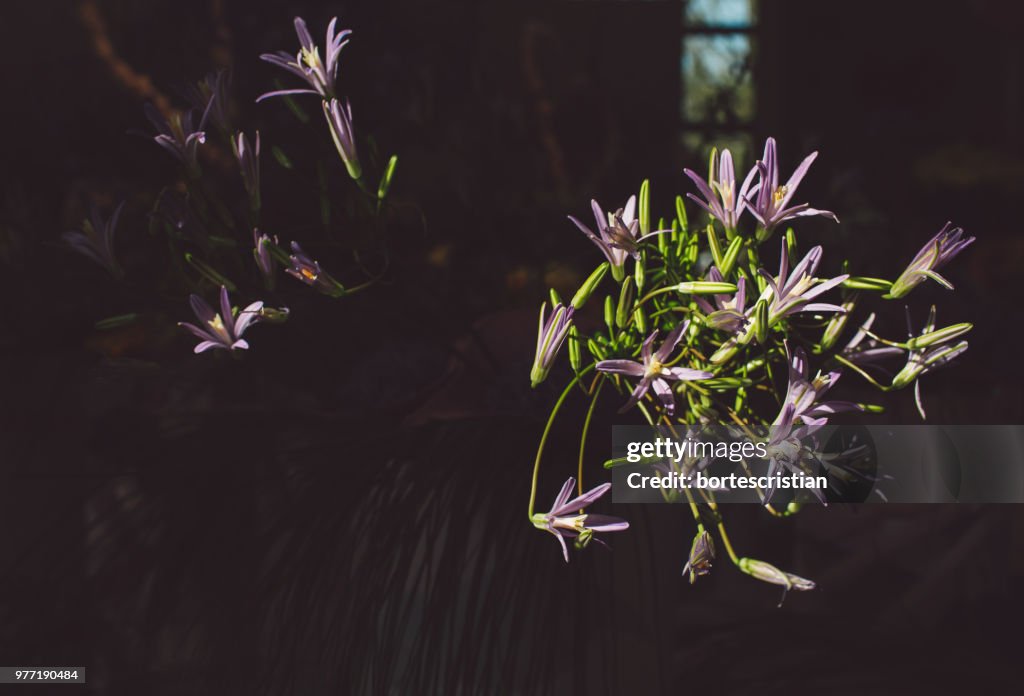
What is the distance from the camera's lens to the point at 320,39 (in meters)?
0.53

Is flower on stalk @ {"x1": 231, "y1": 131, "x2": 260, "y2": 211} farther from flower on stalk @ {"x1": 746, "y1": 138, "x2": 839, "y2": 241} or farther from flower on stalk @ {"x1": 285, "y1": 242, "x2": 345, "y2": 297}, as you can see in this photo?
flower on stalk @ {"x1": 746, "y1": 138, "x2": 839, "y2": 241}

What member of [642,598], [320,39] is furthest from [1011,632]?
[320,39]

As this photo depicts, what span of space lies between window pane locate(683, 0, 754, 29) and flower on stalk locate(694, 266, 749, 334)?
685mm

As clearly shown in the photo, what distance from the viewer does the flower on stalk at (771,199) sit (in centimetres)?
26

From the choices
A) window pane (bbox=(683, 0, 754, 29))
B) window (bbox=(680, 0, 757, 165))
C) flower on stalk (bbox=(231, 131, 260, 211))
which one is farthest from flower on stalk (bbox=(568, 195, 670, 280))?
window pane (bbox=(683, 0, 754, 29))

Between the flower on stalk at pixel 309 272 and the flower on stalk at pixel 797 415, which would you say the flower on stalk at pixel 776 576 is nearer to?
the flower on stalk at pixel 797 415

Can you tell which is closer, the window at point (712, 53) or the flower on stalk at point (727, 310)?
the flower on stalk at point (727, 310)

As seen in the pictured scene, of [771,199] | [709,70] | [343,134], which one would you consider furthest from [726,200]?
[709,70]

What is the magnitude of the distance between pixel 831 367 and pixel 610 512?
9cm

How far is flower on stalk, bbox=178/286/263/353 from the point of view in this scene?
0.27 m

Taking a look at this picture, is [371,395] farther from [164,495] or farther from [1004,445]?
[1004,445]

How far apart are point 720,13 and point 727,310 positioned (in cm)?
73

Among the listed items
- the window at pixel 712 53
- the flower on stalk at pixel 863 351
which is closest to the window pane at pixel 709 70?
the window at pixel 712 53

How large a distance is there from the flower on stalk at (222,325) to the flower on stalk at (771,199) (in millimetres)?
147
